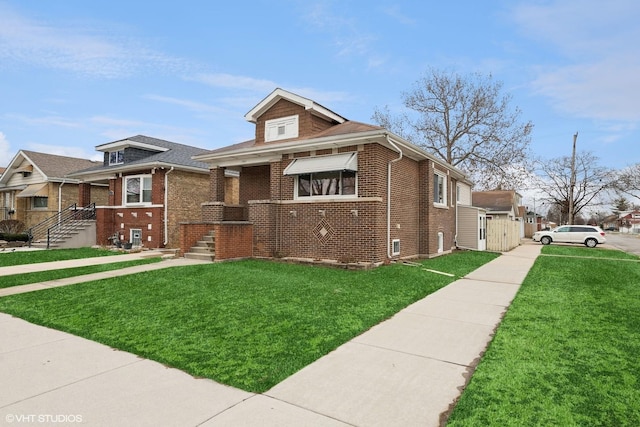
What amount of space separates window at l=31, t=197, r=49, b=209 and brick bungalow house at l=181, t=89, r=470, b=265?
17.8 meters

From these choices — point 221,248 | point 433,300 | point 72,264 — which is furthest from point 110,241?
point 433,300

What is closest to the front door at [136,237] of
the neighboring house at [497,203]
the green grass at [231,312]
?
the green grass at [231,312]

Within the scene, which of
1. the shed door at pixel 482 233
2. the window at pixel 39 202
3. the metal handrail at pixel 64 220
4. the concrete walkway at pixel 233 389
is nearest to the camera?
the concrete walkway at pixel 233 389

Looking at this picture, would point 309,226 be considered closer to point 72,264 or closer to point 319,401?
point 72,264

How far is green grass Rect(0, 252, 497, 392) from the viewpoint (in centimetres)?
420

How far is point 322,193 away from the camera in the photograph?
12328mm

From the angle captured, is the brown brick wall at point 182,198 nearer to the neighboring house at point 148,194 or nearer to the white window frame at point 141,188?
the neighboring house at point 148,194

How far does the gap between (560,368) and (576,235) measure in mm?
29150

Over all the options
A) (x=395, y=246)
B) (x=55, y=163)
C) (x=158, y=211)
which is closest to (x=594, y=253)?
Result: (x=395, y=246)

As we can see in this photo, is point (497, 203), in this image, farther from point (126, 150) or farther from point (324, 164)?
point (126, 150)

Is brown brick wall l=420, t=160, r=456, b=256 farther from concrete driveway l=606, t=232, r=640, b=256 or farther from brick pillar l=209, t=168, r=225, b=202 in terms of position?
concrete driveway l=606, t=232, r=640, b=256

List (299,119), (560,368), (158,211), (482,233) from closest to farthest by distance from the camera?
(560,368) < (299,119) < (158,211) < (482,233)

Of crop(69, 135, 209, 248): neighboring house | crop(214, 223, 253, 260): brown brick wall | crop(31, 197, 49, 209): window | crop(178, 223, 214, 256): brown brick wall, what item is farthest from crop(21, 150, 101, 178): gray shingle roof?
crop(214, 223, 253, 260): brown brick wall

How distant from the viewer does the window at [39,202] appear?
25.3 meters
